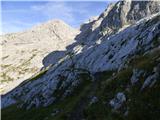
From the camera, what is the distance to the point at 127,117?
120 feet

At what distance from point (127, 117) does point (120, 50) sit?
163ft

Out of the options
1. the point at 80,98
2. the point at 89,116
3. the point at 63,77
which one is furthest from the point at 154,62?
the point at 63,77

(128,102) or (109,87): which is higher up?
(109,87)

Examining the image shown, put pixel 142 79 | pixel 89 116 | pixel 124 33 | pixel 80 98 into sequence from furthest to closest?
1. pixel 124 33
2. pixel 80 98
3. pixel 89 116
4. pixel 142 79

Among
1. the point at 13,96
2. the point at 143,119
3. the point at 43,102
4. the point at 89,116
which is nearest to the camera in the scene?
the point at 143,119

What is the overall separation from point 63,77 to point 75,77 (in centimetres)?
592

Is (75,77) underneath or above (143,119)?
above

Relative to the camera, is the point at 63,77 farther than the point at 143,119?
Yes

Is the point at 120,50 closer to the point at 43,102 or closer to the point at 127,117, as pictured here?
the point at 43,102

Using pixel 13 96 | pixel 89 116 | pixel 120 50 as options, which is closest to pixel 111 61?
pixel 120 50

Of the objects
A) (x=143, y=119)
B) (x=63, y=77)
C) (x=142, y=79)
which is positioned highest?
(x=63, y=77)

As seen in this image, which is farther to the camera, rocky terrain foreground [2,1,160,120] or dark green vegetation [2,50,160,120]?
rocky terrain foreground [2,1,160,120]

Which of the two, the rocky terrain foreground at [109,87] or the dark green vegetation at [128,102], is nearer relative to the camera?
the dark green vegetation at [128,102]

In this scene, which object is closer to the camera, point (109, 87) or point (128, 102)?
point (128, 102)
